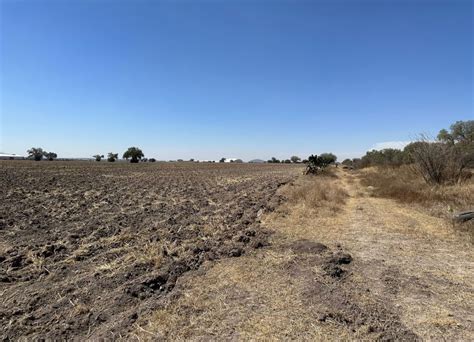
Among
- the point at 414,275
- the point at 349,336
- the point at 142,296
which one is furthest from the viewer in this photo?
the point at 414,275

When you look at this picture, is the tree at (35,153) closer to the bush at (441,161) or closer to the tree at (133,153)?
the tree at (133,153)

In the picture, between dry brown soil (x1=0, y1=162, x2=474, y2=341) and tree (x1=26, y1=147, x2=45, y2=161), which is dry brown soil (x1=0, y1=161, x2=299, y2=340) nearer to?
dry brown soil (x1=0, y1=162, x2=474, y2=341)

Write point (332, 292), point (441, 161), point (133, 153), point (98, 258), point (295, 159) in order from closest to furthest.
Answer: point (332, 292) → point (98, 258) → point (441, 161) → point (133, 153) → point (295, 159)

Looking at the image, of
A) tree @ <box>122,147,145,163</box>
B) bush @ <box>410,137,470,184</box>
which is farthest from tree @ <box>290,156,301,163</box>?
bush @ <box>410,137,470,184</box>

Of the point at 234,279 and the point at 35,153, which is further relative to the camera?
the point at 35,153

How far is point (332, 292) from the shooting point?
4633 mm

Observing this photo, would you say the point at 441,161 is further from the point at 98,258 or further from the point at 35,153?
the point at 35,153

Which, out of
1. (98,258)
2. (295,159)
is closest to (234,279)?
(98,258)

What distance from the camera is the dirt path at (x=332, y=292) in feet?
12.1

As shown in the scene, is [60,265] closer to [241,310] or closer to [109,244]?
[109,244]

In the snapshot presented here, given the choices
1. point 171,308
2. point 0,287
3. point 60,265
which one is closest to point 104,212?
point 60,265

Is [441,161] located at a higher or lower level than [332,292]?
higher

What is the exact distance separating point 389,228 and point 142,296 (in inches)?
288

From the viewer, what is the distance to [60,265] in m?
5.74
